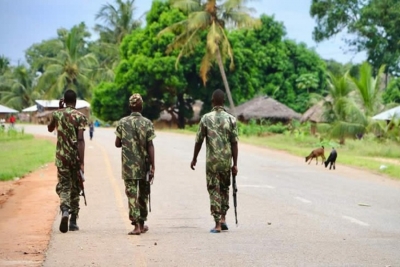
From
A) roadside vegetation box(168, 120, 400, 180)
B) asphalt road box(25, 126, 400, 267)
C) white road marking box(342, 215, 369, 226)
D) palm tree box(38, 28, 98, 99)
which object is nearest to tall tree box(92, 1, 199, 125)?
roadside vegetation box(168, 120, 400, 180)

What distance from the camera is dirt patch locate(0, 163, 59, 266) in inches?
347

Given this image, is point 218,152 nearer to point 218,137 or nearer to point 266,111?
point 218,137

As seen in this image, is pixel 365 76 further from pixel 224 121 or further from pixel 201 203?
pixel 224 121

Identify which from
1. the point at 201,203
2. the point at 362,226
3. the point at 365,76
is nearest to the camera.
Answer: the point at 362,226

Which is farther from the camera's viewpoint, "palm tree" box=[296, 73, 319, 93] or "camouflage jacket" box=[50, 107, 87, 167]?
"palm tree" box=[296, 73, 319, 93]

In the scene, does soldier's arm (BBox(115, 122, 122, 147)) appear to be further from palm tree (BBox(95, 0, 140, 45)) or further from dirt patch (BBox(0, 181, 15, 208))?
palm tree (BBox(95, 0, 140, 45))

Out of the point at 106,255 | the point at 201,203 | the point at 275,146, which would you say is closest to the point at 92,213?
the point at 201,203

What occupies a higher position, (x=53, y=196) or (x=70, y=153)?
(x=70, y=153)

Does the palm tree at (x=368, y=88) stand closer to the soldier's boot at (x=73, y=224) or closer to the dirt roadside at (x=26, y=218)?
the dirt roadside at (x=26, y=218)

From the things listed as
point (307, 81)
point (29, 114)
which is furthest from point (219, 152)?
point (29, 114)

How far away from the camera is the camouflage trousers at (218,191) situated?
1087cm

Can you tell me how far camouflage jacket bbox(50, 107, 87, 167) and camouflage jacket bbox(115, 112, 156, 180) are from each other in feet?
1.85

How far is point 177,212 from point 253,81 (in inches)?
2144

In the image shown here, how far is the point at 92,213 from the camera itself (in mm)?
12867
